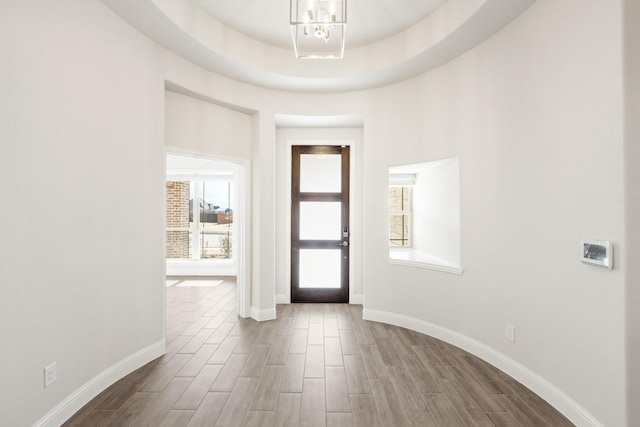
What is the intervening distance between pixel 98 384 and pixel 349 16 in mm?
4021

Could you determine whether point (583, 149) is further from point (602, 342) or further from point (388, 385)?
point (388, 385)

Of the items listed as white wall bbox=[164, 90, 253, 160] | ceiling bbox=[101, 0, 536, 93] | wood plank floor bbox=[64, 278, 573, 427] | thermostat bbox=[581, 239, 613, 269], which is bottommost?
wood plank floor bbox=[64, 278, 573, 427]

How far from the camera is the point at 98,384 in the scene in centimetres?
241

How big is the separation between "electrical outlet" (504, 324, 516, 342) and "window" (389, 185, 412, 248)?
6.79ft

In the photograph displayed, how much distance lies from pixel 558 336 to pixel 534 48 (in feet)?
7.16

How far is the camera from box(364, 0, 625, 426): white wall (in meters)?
1.86

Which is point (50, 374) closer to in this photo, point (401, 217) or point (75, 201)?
point (75, 201)

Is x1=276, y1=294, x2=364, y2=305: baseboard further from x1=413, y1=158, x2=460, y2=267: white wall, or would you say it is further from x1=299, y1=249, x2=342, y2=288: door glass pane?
x1=413, y1=158, x2=460, y2=267: white wall

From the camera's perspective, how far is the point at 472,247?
124 inches

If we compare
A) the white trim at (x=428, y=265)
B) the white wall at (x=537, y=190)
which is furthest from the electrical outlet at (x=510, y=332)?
the white trim at (x=428, y=265)

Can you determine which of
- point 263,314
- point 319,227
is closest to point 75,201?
point 263,314

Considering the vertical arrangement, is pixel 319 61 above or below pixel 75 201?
above

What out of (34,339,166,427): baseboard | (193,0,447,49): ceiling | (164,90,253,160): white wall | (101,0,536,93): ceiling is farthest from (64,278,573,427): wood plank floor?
(193,0,447,49): ceiling

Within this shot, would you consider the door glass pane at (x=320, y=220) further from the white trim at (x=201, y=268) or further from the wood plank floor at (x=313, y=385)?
the white trim at (x=201, y=268)
